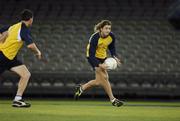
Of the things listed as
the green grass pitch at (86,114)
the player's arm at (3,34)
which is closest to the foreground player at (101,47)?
the green grass pitch at (86,114)

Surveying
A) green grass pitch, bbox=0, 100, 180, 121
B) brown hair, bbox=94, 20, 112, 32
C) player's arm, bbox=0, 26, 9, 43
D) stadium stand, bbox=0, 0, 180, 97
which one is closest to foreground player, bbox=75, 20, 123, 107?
brown hair, bbox=94, 20, 112, 32

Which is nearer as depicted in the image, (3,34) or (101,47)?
(3,34)

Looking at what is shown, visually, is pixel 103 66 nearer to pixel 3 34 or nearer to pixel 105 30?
pixel 105 30

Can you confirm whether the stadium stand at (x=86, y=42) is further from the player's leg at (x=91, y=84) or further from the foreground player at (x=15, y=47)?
the foreground player at (x=15, y=47)

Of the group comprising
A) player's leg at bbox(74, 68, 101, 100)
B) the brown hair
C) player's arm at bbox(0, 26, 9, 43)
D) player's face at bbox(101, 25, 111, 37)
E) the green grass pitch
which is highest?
the brown hair

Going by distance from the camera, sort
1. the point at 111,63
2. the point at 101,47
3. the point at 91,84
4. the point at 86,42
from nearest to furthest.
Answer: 1. the point at 111,63
2. the point at 101,47
3. the point at 91,84
4. the point at 86,42

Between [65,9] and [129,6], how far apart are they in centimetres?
273

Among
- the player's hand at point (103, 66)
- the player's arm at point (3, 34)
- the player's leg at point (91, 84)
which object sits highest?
the player's arm at point (3, 34)

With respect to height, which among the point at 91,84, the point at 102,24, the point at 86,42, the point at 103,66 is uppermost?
the point at 86,42

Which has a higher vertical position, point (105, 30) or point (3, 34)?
point (105, 30)

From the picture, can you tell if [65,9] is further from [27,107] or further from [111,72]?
[27,107]

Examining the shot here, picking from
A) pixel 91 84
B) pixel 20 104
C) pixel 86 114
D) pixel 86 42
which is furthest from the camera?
pixel 86 42

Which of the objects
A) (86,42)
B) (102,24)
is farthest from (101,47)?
(86,42)

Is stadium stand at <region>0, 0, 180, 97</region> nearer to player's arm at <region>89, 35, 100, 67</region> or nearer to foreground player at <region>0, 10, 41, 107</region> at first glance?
player's arm at <region>89, 35, 100, 67</region>
